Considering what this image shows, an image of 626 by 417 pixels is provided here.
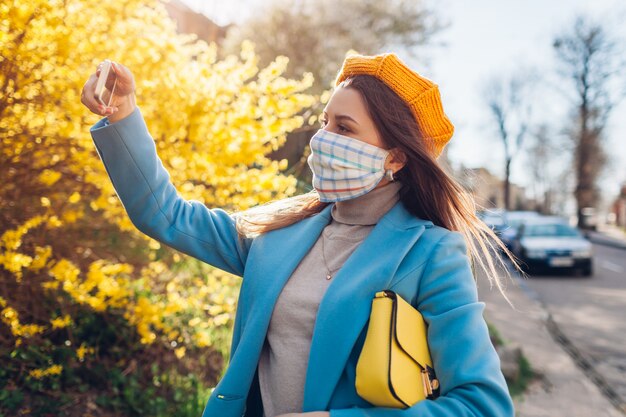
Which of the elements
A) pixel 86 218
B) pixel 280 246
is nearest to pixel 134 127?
pixel 280 246

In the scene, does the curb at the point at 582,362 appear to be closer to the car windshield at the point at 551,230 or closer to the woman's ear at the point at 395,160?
the woman's ear at the point at 395,160

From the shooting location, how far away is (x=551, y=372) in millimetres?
5836

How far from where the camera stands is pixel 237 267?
1.88 meters

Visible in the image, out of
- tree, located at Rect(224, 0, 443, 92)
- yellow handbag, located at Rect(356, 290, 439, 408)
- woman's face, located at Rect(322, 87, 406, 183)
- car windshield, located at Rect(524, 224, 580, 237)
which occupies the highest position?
tree, located at Rect(224, 0, 443, 92)

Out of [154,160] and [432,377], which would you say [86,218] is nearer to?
[154,160]

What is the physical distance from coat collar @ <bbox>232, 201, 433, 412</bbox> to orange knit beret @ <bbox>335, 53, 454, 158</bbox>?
0.85 feet

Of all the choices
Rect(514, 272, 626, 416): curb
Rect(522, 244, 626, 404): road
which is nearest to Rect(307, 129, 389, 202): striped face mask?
Rect(514, 272, 626, 416): curb

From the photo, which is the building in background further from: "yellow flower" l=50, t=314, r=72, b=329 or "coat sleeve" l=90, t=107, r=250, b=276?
"yellow flower" l=50, t=314, r=72, b=329

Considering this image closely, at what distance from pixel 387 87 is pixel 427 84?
0.12 metres

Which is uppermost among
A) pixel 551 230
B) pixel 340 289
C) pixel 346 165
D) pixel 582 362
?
pixel 346 165

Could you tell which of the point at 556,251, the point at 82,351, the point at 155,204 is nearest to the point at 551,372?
the point at 82,351

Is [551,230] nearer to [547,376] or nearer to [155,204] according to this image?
[547,376]

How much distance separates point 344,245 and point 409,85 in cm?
50

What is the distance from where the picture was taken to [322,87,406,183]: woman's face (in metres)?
1.65
